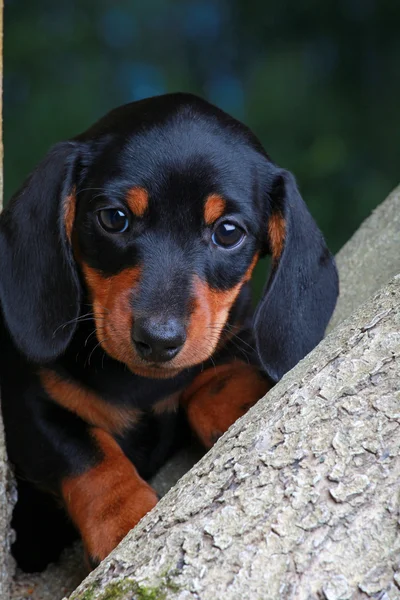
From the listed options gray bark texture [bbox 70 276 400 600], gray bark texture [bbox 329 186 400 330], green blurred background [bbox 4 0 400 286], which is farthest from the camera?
green blurred background [bbox 4 0 400 286]

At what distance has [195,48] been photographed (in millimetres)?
6191

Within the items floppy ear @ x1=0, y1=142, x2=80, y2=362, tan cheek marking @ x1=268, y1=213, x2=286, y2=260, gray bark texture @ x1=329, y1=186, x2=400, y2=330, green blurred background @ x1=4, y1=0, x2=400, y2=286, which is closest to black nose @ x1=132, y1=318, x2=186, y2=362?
floppy ear @ x1=0, y1=142, x2=80, y2=362

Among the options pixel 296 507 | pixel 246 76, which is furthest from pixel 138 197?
pixel 246 76

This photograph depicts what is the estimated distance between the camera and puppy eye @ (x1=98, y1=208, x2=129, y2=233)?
107 inches

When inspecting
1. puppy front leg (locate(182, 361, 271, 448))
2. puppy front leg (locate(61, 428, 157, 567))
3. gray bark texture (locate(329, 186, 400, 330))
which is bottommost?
puppy front leg (locate(61, 428, 157, 567))

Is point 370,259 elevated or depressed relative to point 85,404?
elevated

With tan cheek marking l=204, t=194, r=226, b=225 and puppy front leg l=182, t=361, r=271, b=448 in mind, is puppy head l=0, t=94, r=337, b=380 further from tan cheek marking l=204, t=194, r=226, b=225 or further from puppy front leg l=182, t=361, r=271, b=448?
puppy front leg l=182, t=361, r=271, b=448

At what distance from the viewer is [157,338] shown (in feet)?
8.00

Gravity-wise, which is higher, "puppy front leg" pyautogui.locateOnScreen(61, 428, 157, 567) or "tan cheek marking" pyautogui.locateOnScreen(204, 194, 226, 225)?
"tan cheek marking" pyautogui.locateOnScreen(204, 194, 226, 225)

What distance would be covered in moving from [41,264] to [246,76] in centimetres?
365

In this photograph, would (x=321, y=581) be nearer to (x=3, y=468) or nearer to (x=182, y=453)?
(x=3, y=468)

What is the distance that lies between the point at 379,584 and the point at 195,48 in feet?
16.7

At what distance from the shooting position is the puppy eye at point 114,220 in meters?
2.71

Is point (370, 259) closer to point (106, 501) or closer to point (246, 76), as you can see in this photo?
point (106, 501)
